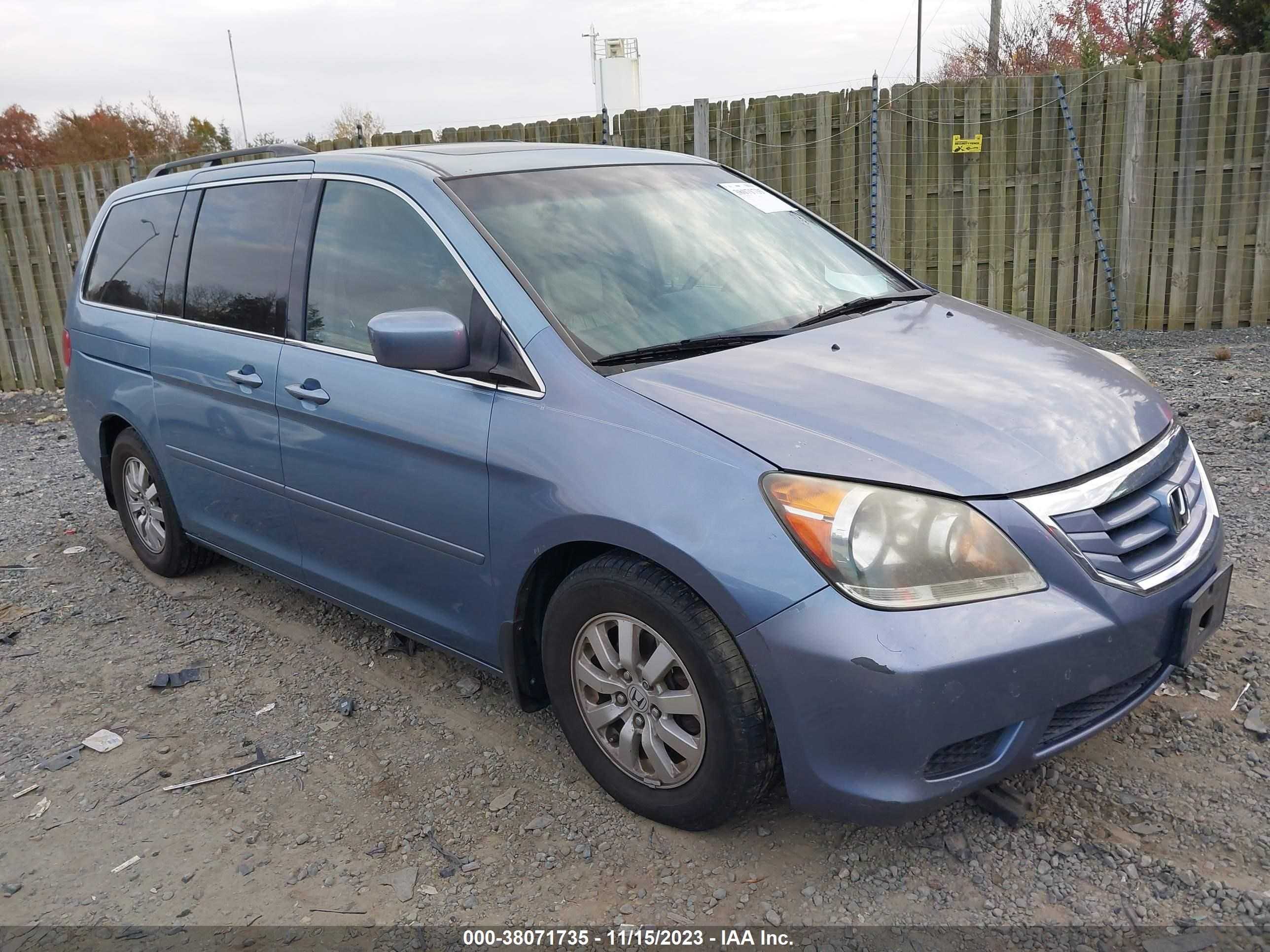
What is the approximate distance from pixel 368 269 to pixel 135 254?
1.96m

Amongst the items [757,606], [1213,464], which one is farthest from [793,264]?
[1213,464]

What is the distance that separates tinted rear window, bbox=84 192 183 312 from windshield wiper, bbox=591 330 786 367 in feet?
8.55

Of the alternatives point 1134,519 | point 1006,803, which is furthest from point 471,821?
point 1134,519

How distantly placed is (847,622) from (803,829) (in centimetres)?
85

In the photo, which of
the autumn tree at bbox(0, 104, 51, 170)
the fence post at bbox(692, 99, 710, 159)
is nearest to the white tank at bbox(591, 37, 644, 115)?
the fence post at bbox(692, 99, 710, 159)

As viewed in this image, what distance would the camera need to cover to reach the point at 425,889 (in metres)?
2.73

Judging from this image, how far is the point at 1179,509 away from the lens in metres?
2.75

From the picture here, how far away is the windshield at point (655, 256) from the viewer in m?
3.12

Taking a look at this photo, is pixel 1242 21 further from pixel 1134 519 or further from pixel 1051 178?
pixel 1134 519

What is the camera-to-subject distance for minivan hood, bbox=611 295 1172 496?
247 centimetres

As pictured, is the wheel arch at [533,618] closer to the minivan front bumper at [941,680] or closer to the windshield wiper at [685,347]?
the windshield wiper at [685,347]

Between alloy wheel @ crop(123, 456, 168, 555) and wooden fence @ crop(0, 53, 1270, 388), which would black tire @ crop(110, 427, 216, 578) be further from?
wooden fence @ crop(0, 53, 1270, 388)

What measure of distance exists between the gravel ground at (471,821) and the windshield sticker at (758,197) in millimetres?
2096

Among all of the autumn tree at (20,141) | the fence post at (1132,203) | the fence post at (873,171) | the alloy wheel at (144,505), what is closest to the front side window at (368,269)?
the alloy wheel at (144,505)
